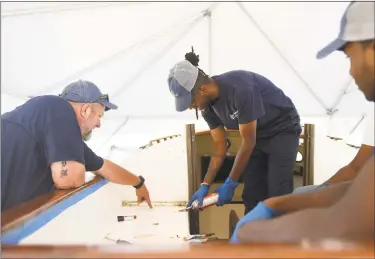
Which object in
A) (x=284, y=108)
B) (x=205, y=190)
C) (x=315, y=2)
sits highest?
(x=315, y=2)

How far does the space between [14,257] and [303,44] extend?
307 centimetres

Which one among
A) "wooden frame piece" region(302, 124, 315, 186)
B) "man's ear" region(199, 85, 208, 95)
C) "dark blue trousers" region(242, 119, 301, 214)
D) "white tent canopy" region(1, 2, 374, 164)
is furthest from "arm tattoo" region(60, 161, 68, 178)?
"white tent canopy" region(1, 2, 374, 164)

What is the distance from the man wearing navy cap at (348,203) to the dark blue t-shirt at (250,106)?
2.42ft

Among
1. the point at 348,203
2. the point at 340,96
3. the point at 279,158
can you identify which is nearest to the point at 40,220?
the point at 348,203

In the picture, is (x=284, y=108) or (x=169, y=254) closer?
(x=169, y=254)

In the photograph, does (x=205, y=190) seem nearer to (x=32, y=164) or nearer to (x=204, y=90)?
(x=204, y=90)

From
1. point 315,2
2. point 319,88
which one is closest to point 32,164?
point 315,2

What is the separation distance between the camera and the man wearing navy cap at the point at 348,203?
513 mm

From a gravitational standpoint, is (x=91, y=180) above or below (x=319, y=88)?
below

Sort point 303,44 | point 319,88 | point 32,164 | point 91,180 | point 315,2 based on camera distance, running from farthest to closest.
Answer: point 319,88, point 303,44, point 315,2, point 91,180, point 32,164

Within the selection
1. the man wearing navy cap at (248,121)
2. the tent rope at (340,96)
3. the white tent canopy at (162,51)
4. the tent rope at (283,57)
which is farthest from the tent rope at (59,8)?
the tent rope at (340,96)

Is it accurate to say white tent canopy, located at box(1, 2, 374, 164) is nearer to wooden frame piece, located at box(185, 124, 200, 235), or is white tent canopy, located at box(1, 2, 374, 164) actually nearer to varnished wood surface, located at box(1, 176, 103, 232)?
wooden frame piece, located at box(185, 124, 200, 235)

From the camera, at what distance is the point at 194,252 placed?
47 cm

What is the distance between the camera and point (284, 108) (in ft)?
5.21
